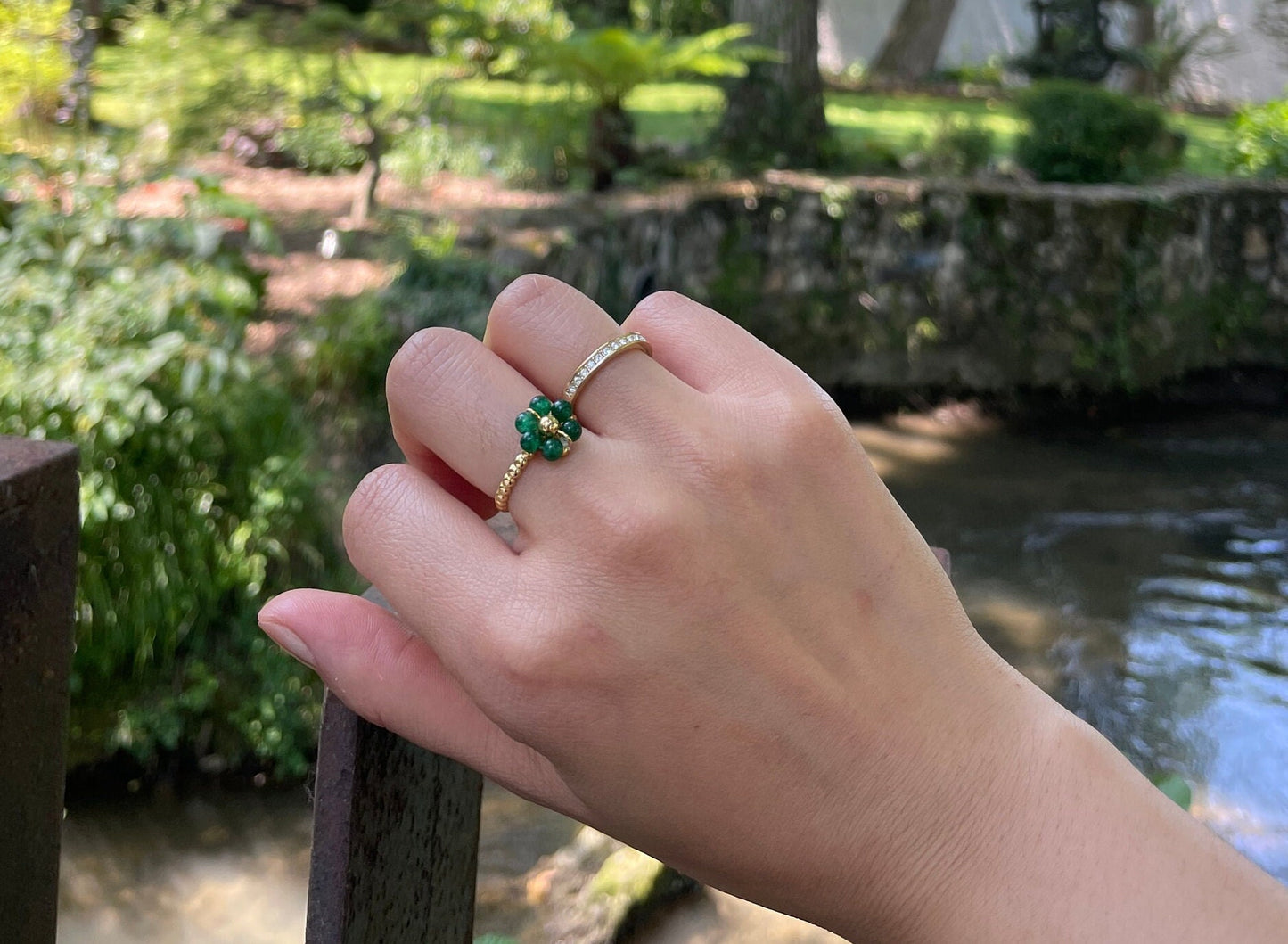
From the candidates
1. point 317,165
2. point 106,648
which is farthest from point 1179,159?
point 106,648

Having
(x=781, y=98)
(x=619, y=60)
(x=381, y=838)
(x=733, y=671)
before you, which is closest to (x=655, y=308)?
(x=733, y=671)

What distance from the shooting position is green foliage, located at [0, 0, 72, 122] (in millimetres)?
5566

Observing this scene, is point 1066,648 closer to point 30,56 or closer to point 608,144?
point 608,144

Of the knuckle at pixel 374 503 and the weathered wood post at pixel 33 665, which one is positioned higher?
the knuckle at pixel 374 503

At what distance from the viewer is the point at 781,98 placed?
25.9 feet

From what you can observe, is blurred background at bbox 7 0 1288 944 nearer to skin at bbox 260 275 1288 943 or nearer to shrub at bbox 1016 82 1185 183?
Answer: shrub at bbox 1016 82 1185 183

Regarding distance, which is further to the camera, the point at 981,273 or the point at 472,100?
the point at 472,100

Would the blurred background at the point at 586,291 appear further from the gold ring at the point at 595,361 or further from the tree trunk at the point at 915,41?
the tree trunk at the point at 915,41

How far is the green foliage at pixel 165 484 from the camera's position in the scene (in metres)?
3.59

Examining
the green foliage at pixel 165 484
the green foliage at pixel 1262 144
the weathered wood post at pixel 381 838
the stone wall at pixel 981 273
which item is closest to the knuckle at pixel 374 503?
the weathered wood post at pixel 381 838

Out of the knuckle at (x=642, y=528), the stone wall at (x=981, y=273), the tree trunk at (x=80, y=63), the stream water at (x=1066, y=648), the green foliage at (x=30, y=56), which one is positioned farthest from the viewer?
the stone wall at (x=981, y=273)

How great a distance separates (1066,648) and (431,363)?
4.94 m

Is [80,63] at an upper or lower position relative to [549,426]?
upper

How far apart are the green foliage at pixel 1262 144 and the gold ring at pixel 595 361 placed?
9841mm
